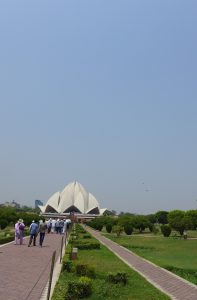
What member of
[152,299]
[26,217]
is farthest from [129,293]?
[26,217]

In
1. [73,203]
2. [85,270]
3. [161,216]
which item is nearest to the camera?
[85,270]

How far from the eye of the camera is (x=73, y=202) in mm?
83312

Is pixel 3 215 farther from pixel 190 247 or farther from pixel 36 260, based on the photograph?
pixel 36 260

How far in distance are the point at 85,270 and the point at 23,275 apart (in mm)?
1351

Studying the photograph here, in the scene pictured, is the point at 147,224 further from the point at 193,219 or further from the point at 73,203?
the point at 73,203

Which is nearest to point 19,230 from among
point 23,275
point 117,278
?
point 23,275

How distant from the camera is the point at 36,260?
12562 mm

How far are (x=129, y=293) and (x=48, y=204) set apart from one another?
77954 mm

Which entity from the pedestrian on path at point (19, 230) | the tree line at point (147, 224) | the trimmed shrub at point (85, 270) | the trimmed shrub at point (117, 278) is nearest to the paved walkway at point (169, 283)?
the trimmed shrub at point (117, 278)

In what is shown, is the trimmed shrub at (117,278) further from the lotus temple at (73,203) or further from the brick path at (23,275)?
the lotus temple at (73,203)

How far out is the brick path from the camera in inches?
292

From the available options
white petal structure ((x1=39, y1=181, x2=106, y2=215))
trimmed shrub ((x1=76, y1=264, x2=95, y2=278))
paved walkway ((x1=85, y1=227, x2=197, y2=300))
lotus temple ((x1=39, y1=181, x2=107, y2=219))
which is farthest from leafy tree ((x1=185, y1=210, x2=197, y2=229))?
white petal structure ((x1=39, y1=181, x2=106, y2=215))

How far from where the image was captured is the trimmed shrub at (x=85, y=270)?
30.3 ft

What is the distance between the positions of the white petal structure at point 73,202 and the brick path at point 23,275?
69067mm
